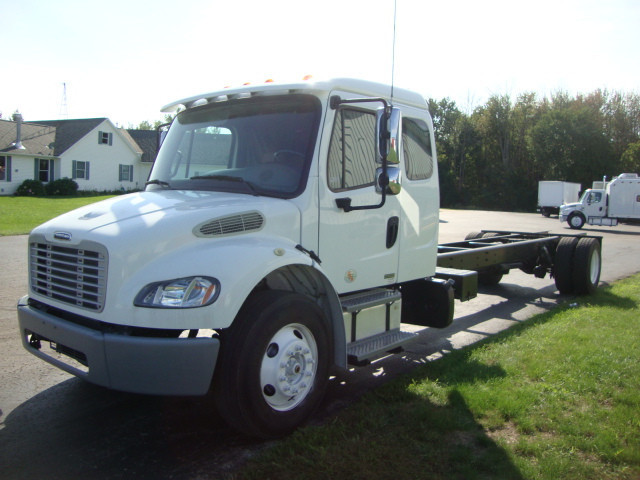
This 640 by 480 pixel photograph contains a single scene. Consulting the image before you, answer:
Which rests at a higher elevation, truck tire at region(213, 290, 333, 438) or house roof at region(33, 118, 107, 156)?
house roof at region(33, 118, 107, 156)

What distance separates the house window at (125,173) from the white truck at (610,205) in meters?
32.1

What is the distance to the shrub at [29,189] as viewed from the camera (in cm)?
3531

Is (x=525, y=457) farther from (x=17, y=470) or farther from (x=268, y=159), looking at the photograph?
(x=17, y=470)

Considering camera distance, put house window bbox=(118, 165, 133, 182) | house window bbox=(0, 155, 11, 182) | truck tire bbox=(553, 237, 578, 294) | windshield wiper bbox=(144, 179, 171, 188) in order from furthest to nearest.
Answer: house window bbox=(118, 165, 133, 182), house window bbox=(0, 155, 11, 182), truck tire bbox=(553, 237, 578, 294), windshield wiper bbox=(144, 179, 171, 188)

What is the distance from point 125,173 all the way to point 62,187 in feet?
22.4

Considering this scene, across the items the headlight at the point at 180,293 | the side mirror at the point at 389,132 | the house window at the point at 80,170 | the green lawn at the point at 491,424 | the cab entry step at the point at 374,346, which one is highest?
the house window at the point at 80,170

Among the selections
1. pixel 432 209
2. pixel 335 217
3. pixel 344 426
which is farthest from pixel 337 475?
pixel 432 209

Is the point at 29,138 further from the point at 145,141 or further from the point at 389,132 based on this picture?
the point at 389,132

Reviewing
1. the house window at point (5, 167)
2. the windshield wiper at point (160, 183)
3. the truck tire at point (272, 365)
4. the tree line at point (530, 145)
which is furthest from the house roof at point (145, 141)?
the truck tire at point (272, 365)

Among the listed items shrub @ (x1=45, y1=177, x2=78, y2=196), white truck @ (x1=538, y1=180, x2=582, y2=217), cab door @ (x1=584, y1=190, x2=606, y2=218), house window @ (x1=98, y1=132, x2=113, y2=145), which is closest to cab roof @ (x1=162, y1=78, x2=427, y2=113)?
cab door @ (x1=584, y1=190, x2=606, y2=218)

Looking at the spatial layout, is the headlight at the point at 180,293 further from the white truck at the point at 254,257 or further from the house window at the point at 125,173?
the house window at the point at 125,173

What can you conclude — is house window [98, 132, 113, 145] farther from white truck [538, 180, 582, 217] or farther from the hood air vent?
the hood air vent

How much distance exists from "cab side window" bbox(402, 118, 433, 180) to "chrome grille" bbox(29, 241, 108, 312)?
296 cm

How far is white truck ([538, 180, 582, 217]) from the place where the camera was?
3956 cm
